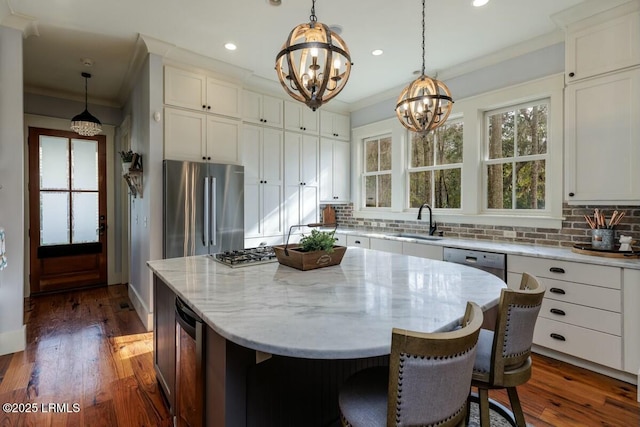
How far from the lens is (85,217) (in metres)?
4.64

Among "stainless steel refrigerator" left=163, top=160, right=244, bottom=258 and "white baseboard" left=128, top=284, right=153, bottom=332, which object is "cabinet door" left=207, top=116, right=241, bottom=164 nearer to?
"stainless steel refrigerator" left=163, top=160, right=244, bottom=258

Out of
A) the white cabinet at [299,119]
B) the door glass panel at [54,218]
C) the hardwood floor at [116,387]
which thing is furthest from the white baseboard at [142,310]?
the white cabinet at [299,119]

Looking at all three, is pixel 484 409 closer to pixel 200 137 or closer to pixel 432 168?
pixel 432 168

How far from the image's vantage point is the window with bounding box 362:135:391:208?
465 cm

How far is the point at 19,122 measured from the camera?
2.67 m

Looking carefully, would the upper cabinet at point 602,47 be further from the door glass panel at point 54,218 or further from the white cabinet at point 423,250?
the door glass panel at point 54,218

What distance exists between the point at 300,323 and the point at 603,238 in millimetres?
2843

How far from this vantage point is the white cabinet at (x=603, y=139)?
2352mm

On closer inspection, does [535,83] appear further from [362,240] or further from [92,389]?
[92,389]

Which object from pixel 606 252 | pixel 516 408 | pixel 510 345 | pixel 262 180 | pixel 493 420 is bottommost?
pixel 493 420

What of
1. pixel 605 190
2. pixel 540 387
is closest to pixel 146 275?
pixel 540 387

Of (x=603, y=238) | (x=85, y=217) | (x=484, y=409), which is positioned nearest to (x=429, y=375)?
(x=484, y=409)

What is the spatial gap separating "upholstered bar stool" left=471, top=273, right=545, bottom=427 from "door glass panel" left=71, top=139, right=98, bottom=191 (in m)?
5.39

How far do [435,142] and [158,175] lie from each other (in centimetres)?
328
